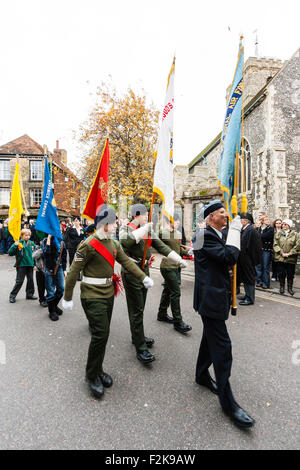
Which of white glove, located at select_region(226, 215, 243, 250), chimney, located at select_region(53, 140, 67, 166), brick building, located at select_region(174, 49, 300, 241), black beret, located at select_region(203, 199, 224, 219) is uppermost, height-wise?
chimney, located at select_region(53, 140, 67, 166)

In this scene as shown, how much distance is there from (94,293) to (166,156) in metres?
2.03

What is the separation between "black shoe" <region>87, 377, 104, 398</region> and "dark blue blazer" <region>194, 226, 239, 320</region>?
4.59ft

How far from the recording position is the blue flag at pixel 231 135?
10.9 feet

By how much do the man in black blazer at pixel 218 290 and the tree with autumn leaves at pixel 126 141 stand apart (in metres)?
13.7

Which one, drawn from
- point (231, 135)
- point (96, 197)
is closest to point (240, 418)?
point (96, 197)

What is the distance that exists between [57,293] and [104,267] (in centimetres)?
282

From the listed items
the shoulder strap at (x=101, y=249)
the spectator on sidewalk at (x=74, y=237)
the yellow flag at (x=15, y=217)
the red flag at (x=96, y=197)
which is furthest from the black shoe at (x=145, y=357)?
the spectator on sidewalk at (x=74, y=237)

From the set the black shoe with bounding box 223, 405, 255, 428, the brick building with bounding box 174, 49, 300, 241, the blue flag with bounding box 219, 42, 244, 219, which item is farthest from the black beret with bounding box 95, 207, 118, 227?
the brick building with bounding box 174, 49, 300, 241

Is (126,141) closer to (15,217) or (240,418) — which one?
(15,217)

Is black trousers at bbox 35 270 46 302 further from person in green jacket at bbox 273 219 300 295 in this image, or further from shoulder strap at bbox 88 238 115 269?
person in green jacket at bbox 273 219 300 295

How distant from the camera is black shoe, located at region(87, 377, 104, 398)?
2686 millimetres

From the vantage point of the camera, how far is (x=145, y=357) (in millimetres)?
3318

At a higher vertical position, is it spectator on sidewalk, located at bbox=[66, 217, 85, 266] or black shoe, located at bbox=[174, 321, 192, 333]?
spectator on sidewalk, located at bbox=[66, 217, 85, 266]

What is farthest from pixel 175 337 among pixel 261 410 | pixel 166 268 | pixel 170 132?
pixel 170 132
